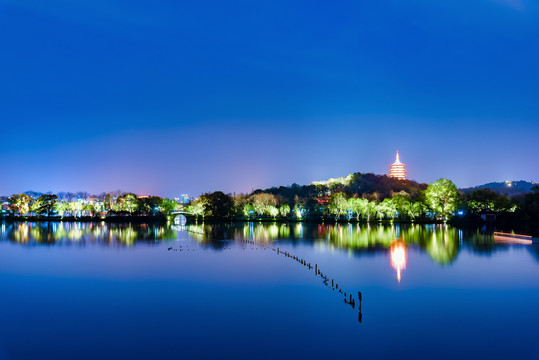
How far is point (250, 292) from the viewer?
24.1 metres

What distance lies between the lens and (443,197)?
74.7 m

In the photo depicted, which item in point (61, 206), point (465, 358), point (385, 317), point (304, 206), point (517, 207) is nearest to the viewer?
point (465, 358)

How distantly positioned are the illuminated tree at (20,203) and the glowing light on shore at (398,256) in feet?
336

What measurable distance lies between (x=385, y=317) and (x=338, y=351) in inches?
180

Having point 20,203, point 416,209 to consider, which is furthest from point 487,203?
point 20,203

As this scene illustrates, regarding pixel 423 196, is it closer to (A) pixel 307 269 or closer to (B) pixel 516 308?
(A) pixel 307 269

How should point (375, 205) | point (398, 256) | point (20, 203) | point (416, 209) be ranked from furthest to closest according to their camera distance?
point (20, 203)
point (375, 205)
point (416, 209)
point (398, 256)

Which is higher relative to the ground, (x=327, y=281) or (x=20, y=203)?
(x=20, y=203)

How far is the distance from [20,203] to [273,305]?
114 m

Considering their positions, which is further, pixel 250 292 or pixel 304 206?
pixel 304 206

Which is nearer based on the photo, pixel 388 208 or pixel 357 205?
pixel 388 208

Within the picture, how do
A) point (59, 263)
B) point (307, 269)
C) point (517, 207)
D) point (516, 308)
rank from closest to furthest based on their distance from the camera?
point (516, 308) < point (307, 269) < point (59, 263) < point (517, 207)

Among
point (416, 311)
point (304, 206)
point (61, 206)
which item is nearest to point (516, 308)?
point (416, 311)

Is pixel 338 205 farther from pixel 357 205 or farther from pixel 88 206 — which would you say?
pixel 88 206
